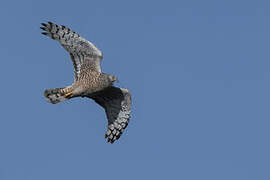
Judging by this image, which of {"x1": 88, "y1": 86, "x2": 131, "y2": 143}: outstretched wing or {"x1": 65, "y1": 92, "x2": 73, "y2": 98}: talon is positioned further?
{"x1": 88, "y1": 86, "x2": 131, "y2": 143}: outstretched wing

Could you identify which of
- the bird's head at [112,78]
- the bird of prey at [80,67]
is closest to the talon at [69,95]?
the bird of prey at [80,67]

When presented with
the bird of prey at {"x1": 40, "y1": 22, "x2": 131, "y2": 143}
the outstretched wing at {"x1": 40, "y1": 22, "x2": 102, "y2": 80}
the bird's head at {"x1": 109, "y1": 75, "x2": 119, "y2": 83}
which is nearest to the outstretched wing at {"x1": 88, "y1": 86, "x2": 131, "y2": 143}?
the bird of prey at {"x1": 40, "y1": 22, "x2": 131, "y2": 143}

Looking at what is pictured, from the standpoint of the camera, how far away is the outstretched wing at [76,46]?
18.6 m

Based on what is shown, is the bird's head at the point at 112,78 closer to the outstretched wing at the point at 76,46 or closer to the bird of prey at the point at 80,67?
the bird of prey at the point at 80,67

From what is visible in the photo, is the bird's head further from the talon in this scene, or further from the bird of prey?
the talon

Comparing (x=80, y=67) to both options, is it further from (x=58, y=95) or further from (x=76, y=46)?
(x=58, y=95)

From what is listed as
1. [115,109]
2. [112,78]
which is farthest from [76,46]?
[115,109]

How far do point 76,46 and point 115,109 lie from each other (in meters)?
2.53

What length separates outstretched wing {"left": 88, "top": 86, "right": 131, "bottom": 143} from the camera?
66.3 ft

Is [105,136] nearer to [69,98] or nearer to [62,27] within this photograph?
[69,98]

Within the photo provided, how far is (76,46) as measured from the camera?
61.6ft

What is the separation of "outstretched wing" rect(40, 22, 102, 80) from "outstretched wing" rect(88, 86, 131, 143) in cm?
142

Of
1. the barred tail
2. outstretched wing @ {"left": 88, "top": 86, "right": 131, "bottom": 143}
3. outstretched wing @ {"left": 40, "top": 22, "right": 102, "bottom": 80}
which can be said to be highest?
outstretched wing @ {"left": 40, "top": 22, "right": 102, "bottom": 80}

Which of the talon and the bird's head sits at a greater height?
the bird's head
